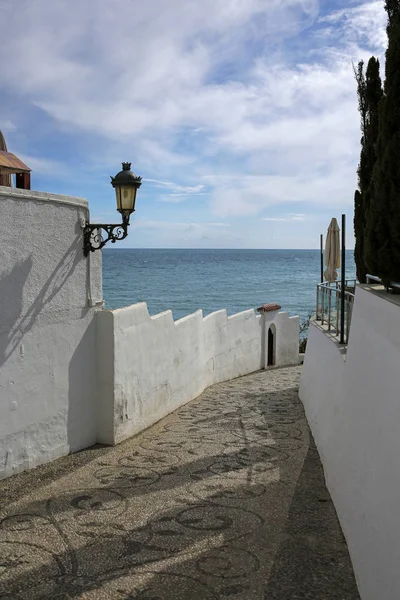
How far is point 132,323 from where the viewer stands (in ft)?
26.5

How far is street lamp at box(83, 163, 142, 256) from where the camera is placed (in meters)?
7.18

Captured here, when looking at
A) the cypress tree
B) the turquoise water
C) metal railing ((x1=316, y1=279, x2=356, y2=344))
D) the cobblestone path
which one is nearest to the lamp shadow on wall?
the cobblestone path

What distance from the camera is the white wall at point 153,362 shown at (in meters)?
7.52

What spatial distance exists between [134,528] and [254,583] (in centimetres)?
132

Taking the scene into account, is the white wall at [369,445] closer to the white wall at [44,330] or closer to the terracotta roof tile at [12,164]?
the white wall at [44,330]

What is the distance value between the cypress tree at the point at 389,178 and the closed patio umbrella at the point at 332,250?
531 cm

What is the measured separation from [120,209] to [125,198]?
16cm

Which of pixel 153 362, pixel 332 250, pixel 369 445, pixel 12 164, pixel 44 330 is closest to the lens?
pixel 369 445

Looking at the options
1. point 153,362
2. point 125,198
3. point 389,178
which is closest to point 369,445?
point 389,178

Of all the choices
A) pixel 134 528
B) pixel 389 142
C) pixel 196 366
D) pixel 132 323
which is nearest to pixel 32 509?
pixel 134 528

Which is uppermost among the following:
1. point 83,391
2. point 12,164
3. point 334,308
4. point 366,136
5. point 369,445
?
point 366,136

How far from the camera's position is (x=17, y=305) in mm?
6145

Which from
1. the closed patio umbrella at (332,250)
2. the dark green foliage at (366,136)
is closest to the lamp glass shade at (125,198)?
the dark green foliage at (366,136)

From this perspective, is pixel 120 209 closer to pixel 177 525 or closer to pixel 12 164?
pixel 12 164
